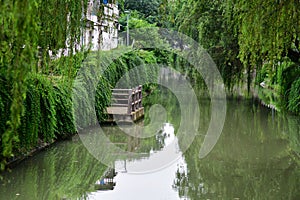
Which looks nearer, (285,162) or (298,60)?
(285,162)

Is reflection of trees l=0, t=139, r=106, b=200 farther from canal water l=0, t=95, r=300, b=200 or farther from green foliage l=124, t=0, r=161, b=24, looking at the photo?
green foliage l=124, t=0, r=161, b=24

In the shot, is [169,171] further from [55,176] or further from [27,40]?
[27,40]

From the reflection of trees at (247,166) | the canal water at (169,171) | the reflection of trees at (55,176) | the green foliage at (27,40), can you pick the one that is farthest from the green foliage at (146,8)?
the green foliage at (27,40)

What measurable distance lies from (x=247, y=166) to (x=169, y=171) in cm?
142

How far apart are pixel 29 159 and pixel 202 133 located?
5230 millimetres

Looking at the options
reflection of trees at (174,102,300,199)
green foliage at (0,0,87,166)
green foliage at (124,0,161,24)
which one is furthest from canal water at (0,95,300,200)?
green foliage at (124,0,161,24)

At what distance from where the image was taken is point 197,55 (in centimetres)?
1716

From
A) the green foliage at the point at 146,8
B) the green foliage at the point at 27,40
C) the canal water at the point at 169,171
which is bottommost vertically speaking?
the canal water at the point at 169,171

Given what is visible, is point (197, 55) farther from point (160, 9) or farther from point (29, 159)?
point (160, 9)

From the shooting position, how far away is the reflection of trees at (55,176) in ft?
22.2

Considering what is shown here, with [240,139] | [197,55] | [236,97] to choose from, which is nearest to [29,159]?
[240,139]

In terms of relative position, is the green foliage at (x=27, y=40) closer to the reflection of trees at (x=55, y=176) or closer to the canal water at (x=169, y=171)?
the reflection of trees at (x=55, y=176)

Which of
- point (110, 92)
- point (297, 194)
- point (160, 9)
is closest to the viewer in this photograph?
point (160, 9)

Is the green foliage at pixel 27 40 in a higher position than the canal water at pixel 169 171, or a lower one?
higher
